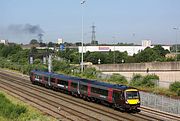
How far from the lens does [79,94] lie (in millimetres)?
45844

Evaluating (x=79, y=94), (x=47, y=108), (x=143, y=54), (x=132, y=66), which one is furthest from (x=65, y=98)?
(x=143, y=54)

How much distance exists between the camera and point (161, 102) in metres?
36.9

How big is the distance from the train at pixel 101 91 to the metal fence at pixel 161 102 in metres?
2.14

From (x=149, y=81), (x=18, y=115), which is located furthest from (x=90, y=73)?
(x=18, y=115)

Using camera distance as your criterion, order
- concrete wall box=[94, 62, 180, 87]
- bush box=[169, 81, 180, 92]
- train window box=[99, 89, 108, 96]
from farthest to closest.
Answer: concrete wall box=[94, 62, 180, 87] → bush box=[169, 81, 180, 92] → train window box=[99, 89, 108, 96]

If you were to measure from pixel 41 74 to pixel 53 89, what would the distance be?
20.5ft

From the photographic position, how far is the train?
116 ft

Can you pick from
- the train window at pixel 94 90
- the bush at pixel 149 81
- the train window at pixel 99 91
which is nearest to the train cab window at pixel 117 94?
the train window at pixel 99 91

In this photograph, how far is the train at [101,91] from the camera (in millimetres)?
35312

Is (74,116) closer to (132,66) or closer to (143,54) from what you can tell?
(132,66)

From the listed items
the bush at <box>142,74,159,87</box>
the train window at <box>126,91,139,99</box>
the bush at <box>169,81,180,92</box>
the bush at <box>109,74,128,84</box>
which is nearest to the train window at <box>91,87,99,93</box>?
the train window at <box>126,91,139,99</box>

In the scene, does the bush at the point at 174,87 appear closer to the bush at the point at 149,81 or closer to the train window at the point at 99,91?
the bush at the point at 149,81

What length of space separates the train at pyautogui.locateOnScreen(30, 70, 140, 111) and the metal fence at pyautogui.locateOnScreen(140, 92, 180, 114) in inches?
84.1

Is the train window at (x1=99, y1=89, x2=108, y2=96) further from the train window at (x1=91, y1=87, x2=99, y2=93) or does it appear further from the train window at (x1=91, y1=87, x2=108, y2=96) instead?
the train window at (x1=91, y1=87, x2=99, y2=93)
